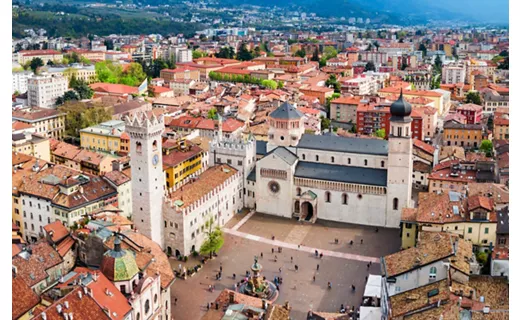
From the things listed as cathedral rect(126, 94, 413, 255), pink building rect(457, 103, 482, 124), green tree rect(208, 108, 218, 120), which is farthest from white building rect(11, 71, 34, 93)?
pink building rect(457, 103, 482, 124)

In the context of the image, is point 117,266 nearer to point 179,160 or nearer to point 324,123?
point 179,160

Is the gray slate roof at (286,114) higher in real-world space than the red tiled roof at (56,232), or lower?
higher

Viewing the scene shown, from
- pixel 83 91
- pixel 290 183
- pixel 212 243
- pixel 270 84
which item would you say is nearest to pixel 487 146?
pixel 290 183

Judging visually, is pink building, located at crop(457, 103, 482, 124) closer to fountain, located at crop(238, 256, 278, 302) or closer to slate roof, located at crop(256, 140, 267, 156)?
slate roof, located at crop(256, 140, 267, 156)

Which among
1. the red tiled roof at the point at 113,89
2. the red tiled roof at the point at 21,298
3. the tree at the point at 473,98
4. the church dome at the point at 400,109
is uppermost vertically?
the red tiled roof at the point at 113,89

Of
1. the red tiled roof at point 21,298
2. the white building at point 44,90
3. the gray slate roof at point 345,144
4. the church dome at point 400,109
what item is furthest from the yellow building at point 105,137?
the red tiled roof at point 21,298

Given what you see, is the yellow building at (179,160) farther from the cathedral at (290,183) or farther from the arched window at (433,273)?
the arched window at (433,273)

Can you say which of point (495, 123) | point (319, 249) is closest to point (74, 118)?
point (319, 249)
